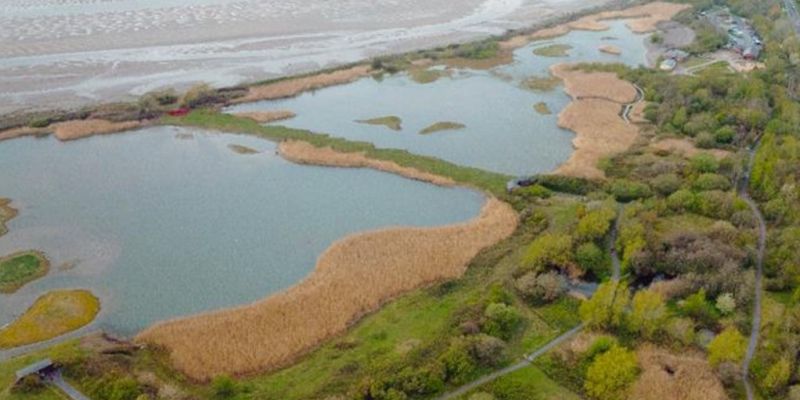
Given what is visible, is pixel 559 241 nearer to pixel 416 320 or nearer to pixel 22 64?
pixel 416 320

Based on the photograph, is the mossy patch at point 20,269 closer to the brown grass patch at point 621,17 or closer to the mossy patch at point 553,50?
the brown grass patch at point 621,17

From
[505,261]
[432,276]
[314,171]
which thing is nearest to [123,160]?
[314,171]

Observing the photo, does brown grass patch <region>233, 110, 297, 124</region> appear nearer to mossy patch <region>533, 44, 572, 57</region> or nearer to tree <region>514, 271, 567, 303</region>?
tree <region>514, 271, 567, 303</region>

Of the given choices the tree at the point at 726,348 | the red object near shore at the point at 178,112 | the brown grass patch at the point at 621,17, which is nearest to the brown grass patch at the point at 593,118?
the brown grass patch at the point at 621,17

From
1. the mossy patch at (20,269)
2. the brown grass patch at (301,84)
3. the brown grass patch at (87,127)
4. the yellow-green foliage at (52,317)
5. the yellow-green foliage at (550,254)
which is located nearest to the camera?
the yellow-green foliage at (52,317)

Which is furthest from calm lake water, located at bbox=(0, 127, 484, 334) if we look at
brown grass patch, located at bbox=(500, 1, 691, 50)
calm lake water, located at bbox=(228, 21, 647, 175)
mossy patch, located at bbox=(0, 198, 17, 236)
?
brown grass patch, located at bbox=(500, 1, 691, 50)

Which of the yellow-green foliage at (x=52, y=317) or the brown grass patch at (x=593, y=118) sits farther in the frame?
the brown grass patch at (x=593, y=118)

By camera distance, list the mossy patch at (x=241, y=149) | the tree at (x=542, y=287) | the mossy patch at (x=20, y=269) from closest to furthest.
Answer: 1. the tree at (x=542, y=287)
2. the mossy patch at (x=20, y=269)
3. the mossy patch at (x=241, y=149)
